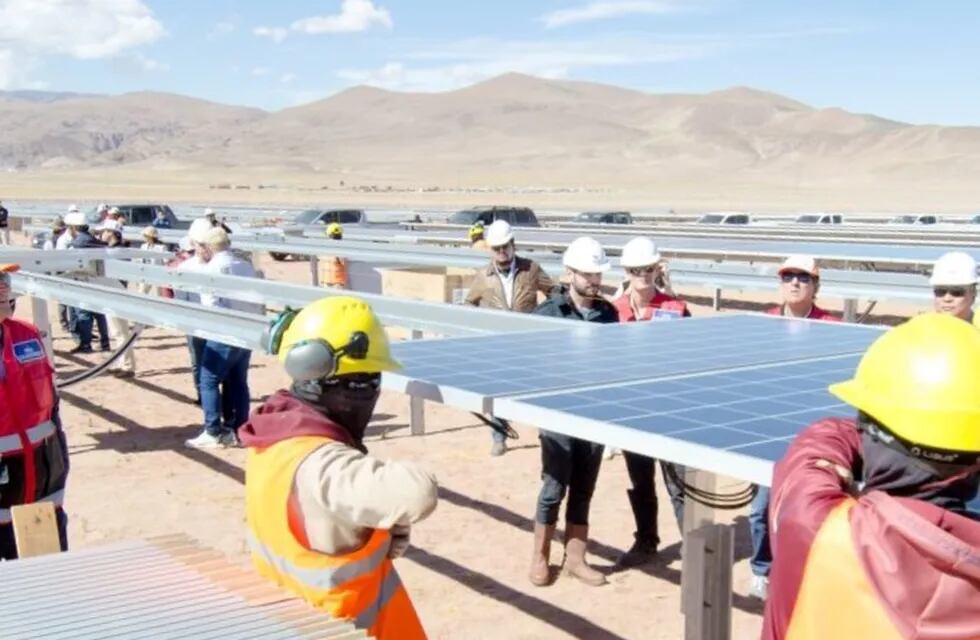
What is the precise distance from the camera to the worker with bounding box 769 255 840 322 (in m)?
6.21

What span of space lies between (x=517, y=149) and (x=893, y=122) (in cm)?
7665

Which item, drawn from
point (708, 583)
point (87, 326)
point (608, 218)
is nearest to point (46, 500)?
point (708, 583)

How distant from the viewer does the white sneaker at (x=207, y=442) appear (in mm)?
9820

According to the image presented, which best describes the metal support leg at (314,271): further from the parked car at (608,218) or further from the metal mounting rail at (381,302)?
the parked car at (608,218)

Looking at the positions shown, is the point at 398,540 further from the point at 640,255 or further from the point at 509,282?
the point at 509,282

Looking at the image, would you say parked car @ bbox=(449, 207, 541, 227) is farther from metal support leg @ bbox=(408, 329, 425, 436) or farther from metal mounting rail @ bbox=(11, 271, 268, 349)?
metal mounting rail @ bbox=(11, 271, 268, 349)

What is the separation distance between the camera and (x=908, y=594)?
1894mm

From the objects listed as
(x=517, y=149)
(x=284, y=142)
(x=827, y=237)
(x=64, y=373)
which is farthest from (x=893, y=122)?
(x=64, y=373)

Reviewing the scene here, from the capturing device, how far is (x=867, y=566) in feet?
6.37

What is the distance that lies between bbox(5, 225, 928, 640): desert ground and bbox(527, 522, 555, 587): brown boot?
8 cm

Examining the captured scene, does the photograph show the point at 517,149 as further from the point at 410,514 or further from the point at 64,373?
the point at 410,514

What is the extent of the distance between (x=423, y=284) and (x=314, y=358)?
12615 millimetres

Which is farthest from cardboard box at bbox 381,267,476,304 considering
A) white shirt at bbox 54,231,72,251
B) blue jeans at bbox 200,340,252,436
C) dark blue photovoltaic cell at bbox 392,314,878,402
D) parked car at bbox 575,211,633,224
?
parked car at bbox 575,211,633,224

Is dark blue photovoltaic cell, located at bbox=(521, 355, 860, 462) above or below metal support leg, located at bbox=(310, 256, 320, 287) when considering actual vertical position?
above
